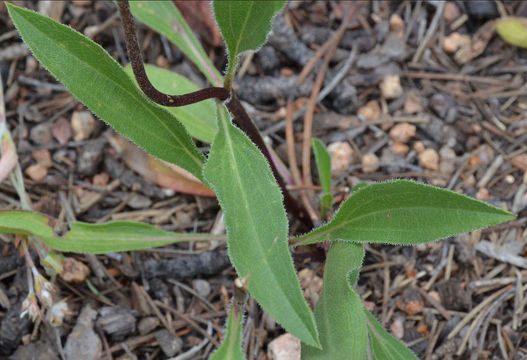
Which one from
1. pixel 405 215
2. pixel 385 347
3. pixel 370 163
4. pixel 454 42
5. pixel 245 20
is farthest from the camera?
pixel 454 42

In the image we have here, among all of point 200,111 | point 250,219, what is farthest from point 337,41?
point 250,219

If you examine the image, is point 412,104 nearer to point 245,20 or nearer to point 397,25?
point 397,25

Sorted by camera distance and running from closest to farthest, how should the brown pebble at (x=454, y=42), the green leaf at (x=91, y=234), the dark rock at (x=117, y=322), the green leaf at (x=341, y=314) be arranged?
the green leaf at (x=341, y=314)
the green leaf at (x=91, y=234)
the dark rock at (x=117, y=322)
the brown pebble at (x=454, y=42)

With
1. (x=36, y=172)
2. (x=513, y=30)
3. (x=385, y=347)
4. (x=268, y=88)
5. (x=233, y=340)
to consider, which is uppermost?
(x=513, y=30)

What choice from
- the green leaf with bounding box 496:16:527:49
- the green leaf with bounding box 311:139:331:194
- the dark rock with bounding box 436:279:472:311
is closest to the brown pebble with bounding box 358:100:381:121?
the green leaf with bounding box 311:139:331:194

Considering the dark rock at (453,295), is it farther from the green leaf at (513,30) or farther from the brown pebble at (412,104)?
the green leaf at (513,30)

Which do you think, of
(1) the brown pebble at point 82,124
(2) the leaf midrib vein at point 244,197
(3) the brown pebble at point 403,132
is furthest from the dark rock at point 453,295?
(1) the brown pebble at point 82,124

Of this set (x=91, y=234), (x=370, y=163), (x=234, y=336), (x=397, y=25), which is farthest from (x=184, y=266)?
(x=397, y=25)
